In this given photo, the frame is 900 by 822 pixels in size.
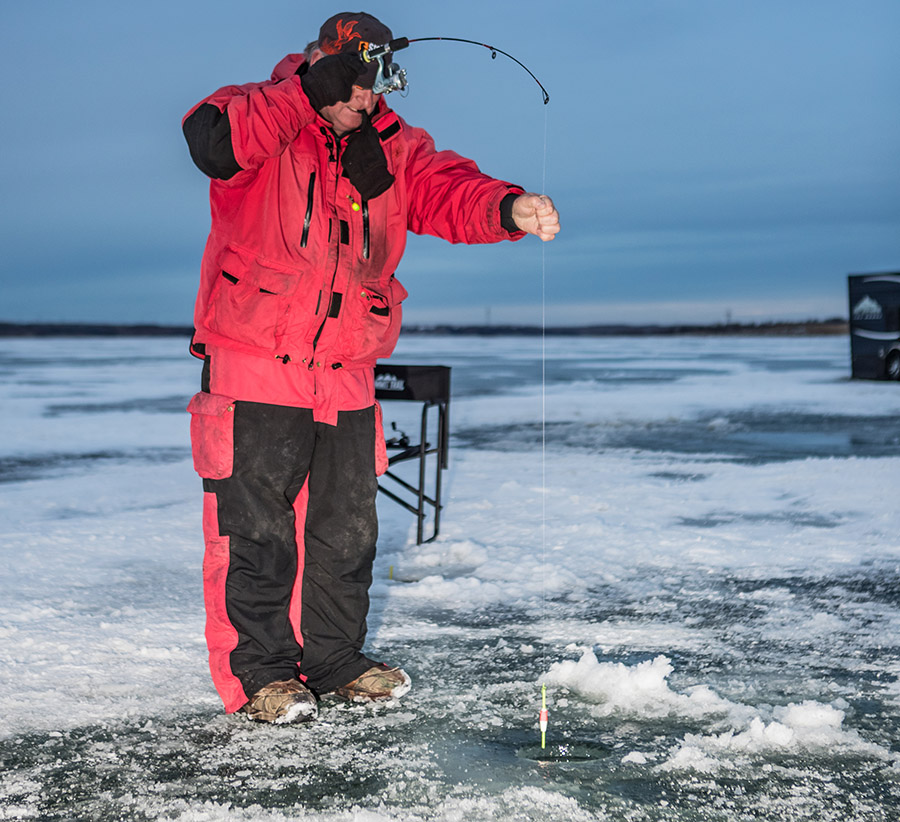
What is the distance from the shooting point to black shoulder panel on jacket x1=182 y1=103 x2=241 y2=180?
2.70 metres

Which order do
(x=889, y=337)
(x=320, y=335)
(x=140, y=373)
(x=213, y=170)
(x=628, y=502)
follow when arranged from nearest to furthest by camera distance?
(x=213, y=170) < (x=320, y=335) < (x=628, y=502) < (x=889, y=337) < (x=140, y=373)

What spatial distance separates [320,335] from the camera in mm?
3059

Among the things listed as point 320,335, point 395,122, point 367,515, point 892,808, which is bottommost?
point 892,808

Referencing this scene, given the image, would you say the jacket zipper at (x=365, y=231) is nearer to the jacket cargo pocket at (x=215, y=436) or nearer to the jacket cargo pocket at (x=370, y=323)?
the jacket cargo pocket at (x=370, y=323)

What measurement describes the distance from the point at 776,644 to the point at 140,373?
2331 cm

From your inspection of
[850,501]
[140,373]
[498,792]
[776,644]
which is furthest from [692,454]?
[140,373]

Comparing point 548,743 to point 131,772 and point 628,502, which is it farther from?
point 628,502

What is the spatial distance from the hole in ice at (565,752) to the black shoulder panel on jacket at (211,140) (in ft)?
6.21

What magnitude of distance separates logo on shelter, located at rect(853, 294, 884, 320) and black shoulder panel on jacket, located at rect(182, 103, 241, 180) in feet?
51.8

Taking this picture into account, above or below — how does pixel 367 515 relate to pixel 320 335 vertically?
below

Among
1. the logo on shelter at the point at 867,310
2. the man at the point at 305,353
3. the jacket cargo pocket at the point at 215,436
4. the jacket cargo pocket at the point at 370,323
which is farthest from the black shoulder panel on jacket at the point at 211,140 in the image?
the logo on shelter at the point at 867,310

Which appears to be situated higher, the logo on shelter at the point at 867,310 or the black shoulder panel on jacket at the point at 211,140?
the logo on shelter at the point at 867,310

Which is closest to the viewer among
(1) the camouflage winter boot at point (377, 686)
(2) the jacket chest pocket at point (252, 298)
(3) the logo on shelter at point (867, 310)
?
(2) the jacket chest pocket at point (252, 298)

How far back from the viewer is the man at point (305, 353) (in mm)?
2963
